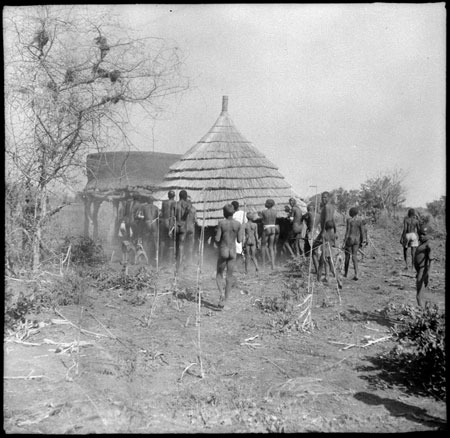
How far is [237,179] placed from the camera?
508 inches

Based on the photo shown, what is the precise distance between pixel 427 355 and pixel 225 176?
27.0 feet

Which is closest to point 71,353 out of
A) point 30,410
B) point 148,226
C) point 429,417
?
point 30,410

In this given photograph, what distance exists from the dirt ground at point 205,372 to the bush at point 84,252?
2461 mm

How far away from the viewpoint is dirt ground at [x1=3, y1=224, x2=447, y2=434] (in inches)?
171

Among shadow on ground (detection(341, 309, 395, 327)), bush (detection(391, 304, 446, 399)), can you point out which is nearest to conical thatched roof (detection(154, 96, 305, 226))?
shadow on ground (detection(341, 309, 395, 327))

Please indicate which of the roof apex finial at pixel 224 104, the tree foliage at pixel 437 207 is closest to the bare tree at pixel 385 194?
the tree foliage at pixel 437 207

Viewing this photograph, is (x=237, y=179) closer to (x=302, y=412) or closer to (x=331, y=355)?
(x=331, y=355)

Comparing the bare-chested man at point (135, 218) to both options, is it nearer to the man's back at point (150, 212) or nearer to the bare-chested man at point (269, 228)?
the man's back at point (150, 212)

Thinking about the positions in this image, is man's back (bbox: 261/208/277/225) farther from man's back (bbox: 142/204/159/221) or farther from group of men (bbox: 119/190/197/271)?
man's back (bbox: 142/204/159/221)

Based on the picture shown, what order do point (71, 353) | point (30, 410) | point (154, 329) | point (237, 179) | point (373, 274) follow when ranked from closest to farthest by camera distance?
point (30, 410) → point (71, 353) → point (154, 329) → point (373, 274) → point (237, 179)

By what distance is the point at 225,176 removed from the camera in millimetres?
12727

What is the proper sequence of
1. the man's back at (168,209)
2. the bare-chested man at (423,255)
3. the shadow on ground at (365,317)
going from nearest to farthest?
the bare-chested man at (423,255) → the shadow on ground at (365,317) → the man's back at (168,209)

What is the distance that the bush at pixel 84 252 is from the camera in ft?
35.5

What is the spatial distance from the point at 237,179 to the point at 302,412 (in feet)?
29.1
